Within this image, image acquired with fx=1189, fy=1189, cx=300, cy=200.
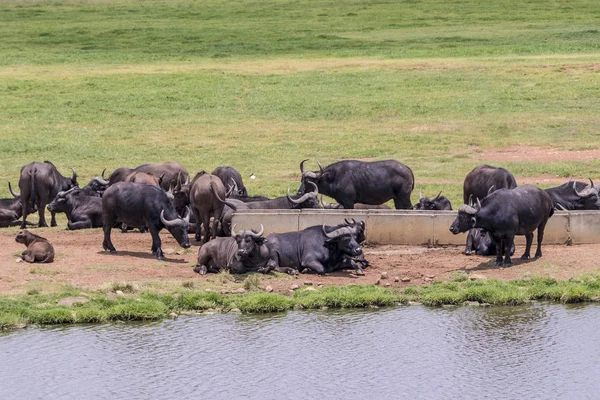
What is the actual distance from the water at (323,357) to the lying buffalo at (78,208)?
8.00 meters

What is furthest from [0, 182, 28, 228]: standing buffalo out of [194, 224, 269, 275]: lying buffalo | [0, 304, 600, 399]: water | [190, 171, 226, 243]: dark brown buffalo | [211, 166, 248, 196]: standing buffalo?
[0, 304, 600, 399]: water

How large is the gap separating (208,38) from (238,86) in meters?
20.1

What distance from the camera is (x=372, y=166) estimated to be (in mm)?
24594

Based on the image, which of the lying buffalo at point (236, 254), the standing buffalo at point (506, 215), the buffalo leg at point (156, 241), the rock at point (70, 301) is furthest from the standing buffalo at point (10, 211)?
the standing buffalo at point (506, 215)

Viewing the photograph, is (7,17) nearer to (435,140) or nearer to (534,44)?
(534,44)

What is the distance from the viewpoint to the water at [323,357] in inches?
571

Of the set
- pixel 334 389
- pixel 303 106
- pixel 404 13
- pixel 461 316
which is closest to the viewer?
pixel 334 389

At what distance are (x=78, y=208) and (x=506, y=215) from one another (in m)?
9.60

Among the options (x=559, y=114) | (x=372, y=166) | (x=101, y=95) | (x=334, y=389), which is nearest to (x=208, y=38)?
(x=101, y=95)

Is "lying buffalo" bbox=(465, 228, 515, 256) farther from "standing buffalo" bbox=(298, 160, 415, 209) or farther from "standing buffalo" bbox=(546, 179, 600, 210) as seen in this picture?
"standing buffalo" bbox=(546, 179, 600, 210)

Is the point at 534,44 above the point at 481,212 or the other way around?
above

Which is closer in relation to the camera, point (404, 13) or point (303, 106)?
point (303, 106)

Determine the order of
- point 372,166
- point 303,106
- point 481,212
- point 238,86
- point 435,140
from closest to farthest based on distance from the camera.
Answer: point 481,212
point 372,166
point 435,140
point 303,106
point 238,86

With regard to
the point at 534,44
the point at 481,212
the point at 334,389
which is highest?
the point at 534,44
